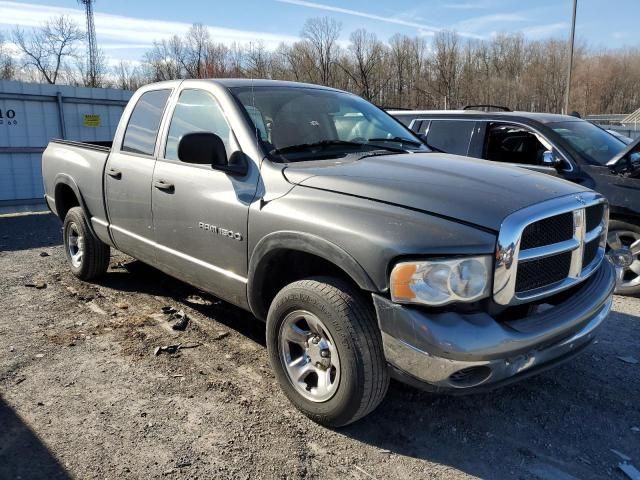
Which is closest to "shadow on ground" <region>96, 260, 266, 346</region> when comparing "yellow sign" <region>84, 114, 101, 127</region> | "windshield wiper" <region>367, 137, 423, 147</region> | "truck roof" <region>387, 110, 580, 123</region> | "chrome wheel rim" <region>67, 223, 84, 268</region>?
"chrome wheel rim" <region>67, 223, 84, 268</region>

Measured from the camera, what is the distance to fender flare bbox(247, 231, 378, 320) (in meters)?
2.58

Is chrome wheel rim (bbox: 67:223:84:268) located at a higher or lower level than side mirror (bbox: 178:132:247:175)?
lower

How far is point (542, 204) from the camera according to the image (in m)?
2.64

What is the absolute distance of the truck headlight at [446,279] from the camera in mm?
2395

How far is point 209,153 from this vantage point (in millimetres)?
3229

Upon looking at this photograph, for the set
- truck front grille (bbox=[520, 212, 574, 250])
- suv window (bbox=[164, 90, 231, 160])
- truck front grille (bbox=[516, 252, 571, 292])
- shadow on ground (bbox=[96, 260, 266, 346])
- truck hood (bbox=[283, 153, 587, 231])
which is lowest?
shadow on ground (bbox=[96, 260, 266, 346])

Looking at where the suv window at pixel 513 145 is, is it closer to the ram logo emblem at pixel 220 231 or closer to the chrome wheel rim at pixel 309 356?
the ram logo emblem at pixel 220 231

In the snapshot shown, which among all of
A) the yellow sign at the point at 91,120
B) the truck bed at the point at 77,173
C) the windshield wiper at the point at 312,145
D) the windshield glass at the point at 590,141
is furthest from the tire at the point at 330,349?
the yellow sign at the point at 91,120

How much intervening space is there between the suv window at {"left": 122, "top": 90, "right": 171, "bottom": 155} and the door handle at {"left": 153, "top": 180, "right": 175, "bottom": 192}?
0.37m

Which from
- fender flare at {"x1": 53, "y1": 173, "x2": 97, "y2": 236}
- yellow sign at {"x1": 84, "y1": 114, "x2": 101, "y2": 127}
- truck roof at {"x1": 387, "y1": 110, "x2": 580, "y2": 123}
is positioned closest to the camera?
fender flare at {"x1": 53, "y1": 173, "x2": 97, "y2": 236}

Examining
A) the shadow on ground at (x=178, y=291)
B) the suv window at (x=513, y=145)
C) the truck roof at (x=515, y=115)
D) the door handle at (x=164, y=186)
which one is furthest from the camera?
the truck roof at (x=515, y=115)

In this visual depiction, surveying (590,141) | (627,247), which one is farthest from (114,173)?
(590,141)

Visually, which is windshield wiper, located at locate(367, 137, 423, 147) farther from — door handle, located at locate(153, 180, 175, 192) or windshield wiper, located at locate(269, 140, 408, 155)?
door handle, located at locate(153, 180, 175, 192)

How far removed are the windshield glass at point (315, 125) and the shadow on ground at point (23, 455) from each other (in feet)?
6.82
